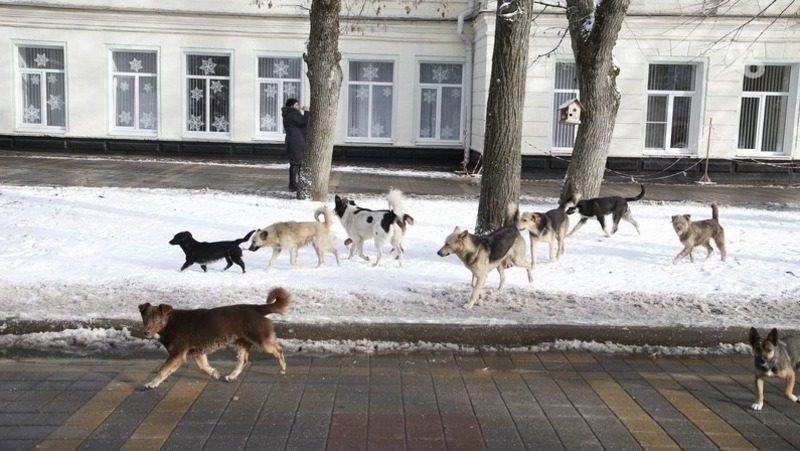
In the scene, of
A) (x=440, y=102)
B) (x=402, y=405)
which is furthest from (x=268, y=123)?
(x=402, y=405)

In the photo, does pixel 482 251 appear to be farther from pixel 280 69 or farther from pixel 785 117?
pixel 785 117

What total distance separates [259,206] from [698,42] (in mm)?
15286

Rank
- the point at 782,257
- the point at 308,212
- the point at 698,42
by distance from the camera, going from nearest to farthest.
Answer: the point at 782,257
the point at 308,212
the point at 698,42

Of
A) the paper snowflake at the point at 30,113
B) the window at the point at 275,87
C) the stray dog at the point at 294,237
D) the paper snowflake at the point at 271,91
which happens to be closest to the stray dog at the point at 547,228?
the stray dog at the point at 294,237

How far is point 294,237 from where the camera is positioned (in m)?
8.83

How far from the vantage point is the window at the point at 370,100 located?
84.2 feet

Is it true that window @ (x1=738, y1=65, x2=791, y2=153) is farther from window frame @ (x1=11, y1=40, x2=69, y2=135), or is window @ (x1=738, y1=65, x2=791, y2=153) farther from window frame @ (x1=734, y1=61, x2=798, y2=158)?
window frame @ (x1=11, y1=40, x2=69, y2=135)

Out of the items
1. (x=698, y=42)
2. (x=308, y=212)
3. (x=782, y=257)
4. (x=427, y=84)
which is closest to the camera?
(x=782, y=257)

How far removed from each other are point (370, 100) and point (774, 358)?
2148 centimetres

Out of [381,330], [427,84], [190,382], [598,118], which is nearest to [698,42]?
[427,84]

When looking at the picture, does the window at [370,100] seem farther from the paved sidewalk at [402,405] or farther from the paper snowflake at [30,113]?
the paved sidewalk at [402,405]

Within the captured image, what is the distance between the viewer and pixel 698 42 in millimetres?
22500

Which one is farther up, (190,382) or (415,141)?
(415,141)

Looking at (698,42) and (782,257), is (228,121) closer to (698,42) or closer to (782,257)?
(698,42)
